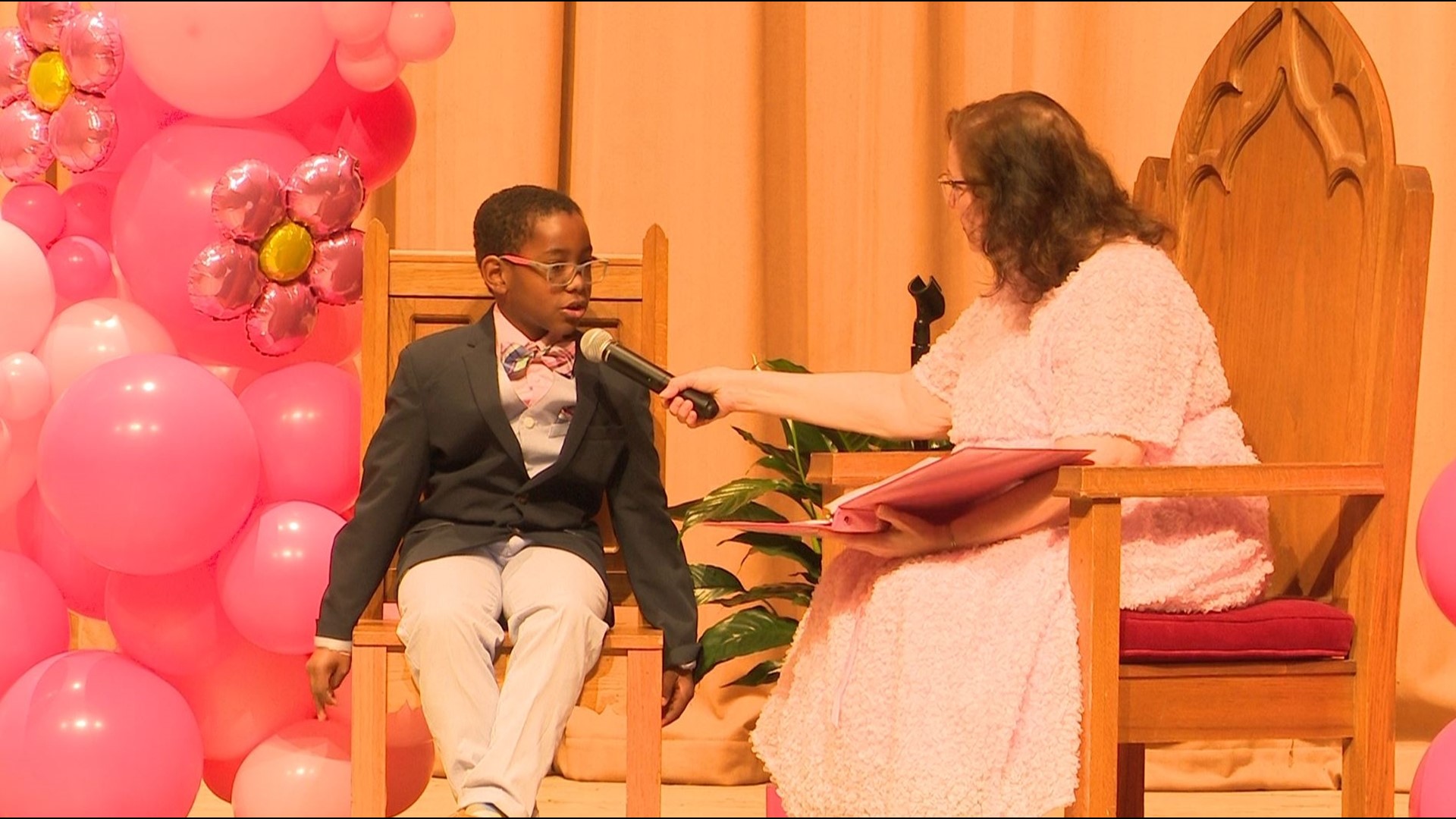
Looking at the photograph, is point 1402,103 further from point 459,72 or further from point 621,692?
point 621,692

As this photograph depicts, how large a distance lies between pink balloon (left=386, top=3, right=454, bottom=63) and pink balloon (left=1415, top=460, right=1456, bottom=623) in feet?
4.76

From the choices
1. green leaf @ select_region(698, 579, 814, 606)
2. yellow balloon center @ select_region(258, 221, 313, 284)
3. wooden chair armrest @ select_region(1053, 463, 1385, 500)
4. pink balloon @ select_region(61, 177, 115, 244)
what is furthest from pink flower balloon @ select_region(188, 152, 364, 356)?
wooden chair armrest @ select_region(1053, 463, 1385, 500)

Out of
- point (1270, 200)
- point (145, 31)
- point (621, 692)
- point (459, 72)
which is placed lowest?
point (621, 692)

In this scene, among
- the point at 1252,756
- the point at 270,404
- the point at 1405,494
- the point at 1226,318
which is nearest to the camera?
the point at 1405,494

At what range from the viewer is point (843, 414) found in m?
2.41

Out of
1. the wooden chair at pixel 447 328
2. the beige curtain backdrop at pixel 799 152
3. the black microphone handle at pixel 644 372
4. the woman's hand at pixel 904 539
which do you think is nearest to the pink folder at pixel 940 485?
the woman's hand at pixel 904 539

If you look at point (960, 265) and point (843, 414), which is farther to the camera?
point (960, 265)

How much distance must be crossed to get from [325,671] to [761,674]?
3.40 ft

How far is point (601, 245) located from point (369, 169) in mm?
984

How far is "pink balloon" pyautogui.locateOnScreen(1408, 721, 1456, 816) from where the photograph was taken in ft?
6.75

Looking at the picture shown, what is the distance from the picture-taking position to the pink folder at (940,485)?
6.15 feet

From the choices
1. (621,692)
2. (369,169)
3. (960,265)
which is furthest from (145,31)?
(960,265)

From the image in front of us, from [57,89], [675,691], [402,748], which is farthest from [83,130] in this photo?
[675,691]

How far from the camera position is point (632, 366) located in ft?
6.60
